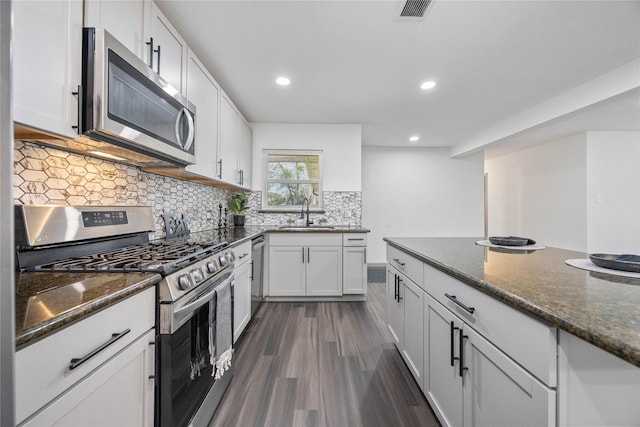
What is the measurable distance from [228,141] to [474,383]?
2.80 m

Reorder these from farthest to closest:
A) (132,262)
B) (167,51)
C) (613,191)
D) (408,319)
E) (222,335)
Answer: (613,191), (408,319), (167,51), (222,335), (132,262)

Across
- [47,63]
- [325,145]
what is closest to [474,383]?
[47,63]

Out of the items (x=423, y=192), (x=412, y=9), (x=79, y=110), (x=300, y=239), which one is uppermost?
(x=412, y=9)

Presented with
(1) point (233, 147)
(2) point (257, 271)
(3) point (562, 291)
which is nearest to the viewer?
(3) point (562, 291)

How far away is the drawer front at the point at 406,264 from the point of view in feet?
5.02

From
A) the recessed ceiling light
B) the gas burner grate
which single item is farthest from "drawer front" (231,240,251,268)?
the recessed ceiling light

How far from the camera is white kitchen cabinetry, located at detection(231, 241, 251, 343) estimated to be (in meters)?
2.08

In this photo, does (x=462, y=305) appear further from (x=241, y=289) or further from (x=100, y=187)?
(x=100, y=187)

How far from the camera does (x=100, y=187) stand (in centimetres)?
143

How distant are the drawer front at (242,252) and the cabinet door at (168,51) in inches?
49.4

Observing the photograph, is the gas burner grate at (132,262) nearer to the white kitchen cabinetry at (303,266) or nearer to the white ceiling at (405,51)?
the white ceiling at (405,51)

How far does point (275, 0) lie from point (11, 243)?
1835 mm

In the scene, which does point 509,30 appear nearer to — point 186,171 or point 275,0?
point 275,0

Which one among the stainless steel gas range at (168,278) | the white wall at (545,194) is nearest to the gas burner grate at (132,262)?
the stainless steel gas range at (168,278)
